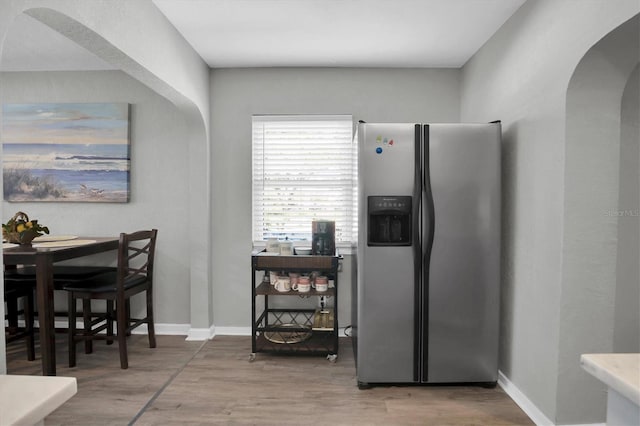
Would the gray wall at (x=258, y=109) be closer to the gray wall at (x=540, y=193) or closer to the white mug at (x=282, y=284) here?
the white mug at (x=282, y=284)

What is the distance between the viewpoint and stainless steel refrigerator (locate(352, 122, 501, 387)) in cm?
254

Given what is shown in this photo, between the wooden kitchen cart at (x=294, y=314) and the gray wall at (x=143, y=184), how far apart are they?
2.79 feet

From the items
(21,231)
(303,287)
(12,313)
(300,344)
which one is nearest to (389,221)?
(303,287)

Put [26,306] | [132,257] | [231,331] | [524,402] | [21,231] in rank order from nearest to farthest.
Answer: [524,402], [21,231], [132,257], [26,306], [231,331]

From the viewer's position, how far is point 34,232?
2875mm

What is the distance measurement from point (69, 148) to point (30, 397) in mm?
3321

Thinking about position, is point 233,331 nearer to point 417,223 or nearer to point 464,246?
point 417,223

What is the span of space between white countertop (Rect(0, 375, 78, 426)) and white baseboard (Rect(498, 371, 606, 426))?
226cm

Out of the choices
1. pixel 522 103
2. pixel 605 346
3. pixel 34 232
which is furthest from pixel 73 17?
pixel 605 346

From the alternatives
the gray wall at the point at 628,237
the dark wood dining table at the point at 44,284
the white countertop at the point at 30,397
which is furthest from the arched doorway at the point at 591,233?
the dark wood dining table at the point at 44,284

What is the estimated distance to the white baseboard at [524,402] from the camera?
7.06ft

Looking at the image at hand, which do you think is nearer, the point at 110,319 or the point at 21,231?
the point at 21,231

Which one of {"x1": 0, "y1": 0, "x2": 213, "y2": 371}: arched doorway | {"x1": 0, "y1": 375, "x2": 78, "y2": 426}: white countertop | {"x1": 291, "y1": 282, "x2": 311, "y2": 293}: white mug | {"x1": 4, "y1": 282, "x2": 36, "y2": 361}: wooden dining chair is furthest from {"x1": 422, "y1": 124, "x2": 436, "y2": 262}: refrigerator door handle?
{"x1": 4, "y1": 282, "x2": 36, "y2": 361}: wooden dining chair

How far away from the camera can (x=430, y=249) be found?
8.34 feet
